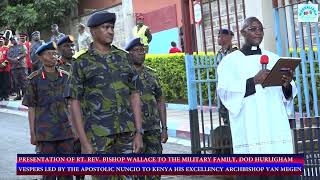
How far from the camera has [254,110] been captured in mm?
5254

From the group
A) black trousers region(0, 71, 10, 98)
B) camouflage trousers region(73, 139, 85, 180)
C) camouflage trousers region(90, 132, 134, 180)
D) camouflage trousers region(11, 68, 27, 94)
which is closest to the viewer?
camouflage trousers region(90, 132, 134, 180)

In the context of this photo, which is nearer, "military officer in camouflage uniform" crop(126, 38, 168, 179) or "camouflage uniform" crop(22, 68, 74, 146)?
"military officer in camouflage uniform" crop(126, 38, 168, 179)

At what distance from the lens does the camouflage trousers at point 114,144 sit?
4.63 meters

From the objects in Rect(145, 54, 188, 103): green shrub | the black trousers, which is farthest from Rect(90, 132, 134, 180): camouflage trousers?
the black trousers

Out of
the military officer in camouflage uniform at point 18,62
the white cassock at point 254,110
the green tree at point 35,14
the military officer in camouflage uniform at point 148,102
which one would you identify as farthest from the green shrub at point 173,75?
the green tree at point 35,14

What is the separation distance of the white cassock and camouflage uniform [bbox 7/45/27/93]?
12.3m

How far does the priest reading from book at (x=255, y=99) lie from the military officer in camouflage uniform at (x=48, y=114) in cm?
177

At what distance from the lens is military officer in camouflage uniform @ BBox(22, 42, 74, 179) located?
244 inches

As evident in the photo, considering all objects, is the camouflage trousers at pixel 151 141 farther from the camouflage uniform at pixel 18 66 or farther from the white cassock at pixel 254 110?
the camouflage uniform at pixel 18 66

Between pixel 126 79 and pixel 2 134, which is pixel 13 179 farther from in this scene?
pixel 2 134

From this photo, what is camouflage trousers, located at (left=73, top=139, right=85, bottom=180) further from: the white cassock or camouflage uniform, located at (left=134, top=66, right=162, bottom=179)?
the white cassock

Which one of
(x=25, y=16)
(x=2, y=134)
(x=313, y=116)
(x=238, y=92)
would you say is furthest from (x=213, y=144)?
(x=25, y=16)

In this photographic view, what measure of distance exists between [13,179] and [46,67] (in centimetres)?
214

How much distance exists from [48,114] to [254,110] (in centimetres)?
220
